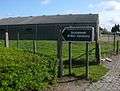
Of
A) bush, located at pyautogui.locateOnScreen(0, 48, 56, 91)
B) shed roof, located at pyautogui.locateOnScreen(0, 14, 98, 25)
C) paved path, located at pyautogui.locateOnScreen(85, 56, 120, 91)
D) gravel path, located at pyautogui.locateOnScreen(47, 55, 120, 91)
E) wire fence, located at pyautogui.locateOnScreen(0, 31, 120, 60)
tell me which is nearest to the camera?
bush, located at pyautogui.locateOnScreen(0, 48, 56, 91)

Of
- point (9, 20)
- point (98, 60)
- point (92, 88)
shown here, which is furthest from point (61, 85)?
point (9, 20)

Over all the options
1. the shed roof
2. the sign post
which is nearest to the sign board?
the sign post

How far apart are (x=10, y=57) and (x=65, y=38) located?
2107 mm

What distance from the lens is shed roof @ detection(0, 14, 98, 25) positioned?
188ft

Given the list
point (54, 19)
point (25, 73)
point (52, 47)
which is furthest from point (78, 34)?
point (54, 19)

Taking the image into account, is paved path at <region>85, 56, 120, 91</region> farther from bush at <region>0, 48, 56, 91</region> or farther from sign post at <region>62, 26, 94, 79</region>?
bush at <region>0, 48, 56, 91</region>

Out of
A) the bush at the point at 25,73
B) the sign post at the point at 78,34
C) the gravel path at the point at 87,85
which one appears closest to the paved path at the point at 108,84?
the gravel path at the point at 87,85

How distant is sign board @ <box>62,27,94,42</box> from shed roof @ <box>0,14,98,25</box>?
44.6 metres

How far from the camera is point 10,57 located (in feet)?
32.8

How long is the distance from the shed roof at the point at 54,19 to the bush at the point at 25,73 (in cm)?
4622

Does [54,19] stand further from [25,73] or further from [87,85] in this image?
[25,73]

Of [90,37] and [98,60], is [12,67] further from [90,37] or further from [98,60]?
[98,60]

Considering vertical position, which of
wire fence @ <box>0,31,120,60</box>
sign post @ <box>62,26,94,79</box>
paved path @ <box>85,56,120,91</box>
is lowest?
paved path @ <box>85,56,120,91</box>

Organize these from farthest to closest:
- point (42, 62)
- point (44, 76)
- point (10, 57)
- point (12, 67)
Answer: point (10, 57), point (42, 62), point (44, 76), point (12, 67)
